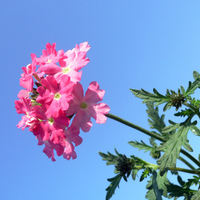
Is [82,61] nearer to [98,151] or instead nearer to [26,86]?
[26,86]

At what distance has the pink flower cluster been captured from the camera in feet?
8.13

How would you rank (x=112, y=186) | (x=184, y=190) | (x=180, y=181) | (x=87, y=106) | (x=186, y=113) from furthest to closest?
(x=180, y=181) → (x=184, y=190) → (x=112, y=186) → (x=186, y=113) → (x=87, y=106)

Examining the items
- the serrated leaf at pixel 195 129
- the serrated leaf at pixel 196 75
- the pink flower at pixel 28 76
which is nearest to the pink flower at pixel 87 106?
the pink flower at pixel 28 76

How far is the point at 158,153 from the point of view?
3.88 metres

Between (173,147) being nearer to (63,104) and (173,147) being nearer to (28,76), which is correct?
(63,104)

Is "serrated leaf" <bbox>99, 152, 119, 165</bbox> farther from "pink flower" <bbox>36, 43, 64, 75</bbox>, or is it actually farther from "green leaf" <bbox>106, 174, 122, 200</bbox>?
"pink flower" <bbox>36, 43, 64, 75</bbox>

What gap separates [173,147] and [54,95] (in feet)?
4.44

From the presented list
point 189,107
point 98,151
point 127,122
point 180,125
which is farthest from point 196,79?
point 98,151

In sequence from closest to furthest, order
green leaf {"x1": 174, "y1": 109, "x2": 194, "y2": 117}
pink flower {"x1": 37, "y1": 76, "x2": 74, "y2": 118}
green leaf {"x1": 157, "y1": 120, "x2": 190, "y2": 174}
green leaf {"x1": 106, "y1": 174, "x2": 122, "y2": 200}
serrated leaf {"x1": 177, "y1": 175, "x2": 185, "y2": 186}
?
pink flower {"x1": 37, "y1": 76, "x2": 74, "y2": 118} < green leaf {"x1": 157, "y1": 120, "x2": 190, "y2": 174} < green leaf {"x1": 174, "y1": 109, "x2": 194, "y2": 117} < green leaf {"x1": 106, "y1": 174, "x2": 122, "y2": 200} < serrated leaf {"x1": 177, "y1": 175, "x2": 185, "y2": 186}

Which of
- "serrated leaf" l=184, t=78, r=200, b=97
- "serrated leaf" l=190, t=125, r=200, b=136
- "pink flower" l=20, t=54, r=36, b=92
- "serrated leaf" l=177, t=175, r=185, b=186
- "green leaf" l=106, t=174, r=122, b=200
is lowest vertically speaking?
"serrated leaf" l=177, t=175, r=185, b=186

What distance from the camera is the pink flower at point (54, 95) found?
243 cm

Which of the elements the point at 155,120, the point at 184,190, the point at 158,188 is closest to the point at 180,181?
the point at 184,190

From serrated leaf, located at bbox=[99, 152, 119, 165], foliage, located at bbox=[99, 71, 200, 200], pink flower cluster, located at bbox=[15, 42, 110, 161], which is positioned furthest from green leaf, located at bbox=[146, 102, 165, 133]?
pink flower cluster, located at bbox=[15, 42, 110, 161]

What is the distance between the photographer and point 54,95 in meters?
2.50
